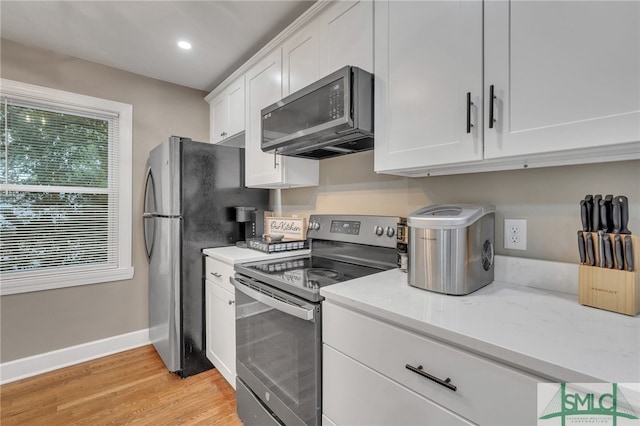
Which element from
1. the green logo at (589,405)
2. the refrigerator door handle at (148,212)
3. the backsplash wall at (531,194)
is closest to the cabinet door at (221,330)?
the refrigerator door handle at (148,212)

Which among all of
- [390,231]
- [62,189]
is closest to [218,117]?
[62,189]

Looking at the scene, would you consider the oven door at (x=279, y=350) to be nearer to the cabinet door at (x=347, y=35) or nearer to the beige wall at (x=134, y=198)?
the cabinet door at (x=347, y=35)

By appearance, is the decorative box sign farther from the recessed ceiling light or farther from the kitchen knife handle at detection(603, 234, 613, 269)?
the kitchen knife handle at detection(603, 234, 613, 269)

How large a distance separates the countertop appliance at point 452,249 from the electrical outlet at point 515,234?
94 millimetres

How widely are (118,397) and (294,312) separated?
1.69 m

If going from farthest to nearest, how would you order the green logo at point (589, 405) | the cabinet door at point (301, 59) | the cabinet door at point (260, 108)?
the cabinet door at point (260, 108), the cabinet door at point (301, 59), the green logo at point (589, 405)

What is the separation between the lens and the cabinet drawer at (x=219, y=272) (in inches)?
73.0

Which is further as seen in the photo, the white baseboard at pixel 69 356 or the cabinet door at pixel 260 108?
the white baseboard at pixel 69 356

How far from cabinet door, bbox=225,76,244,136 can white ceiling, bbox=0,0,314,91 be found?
7.8 inches

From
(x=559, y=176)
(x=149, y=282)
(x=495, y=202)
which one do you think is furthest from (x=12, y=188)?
(x=559, y=176)

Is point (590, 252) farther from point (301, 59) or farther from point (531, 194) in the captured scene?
point (301, 59)

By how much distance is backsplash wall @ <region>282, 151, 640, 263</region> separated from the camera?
1.01m

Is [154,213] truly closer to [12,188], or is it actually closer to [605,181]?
[12,188]

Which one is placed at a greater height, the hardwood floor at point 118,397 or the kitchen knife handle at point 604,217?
the kitchen knife handle at point 604,217
